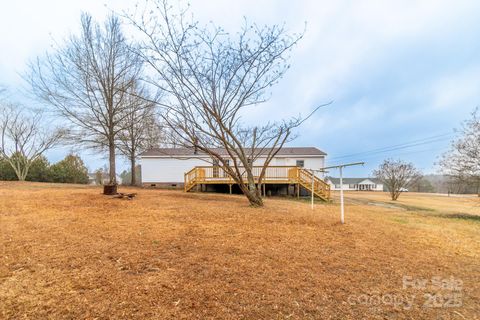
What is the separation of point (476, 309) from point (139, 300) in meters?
3.71

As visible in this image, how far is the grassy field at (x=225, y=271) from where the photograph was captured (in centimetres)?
252

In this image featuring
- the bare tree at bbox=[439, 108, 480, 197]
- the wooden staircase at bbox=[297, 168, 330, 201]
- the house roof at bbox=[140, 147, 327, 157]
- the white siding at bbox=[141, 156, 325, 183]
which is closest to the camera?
the bare tree at bbox=[439, 108, 480, 197]

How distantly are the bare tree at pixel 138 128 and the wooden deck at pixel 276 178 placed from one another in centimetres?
369

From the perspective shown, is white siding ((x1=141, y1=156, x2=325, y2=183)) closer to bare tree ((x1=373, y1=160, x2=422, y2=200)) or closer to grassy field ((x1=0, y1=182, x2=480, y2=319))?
grassy field ((x1=0, y1=182, x2=480, y2=319))

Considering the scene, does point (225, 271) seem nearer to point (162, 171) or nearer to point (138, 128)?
point (138, 128)

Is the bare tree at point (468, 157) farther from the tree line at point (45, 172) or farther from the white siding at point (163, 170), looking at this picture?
the tree line at point (45, 172)

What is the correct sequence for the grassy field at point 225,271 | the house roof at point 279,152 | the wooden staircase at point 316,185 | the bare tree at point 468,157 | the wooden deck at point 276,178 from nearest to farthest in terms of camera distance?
the grassy field at point 225,271 → the bare tree at point 468,157 → the wooden staircase at point 316,185 → the wooden deck at point 276,178 → the house roof at point 279,152

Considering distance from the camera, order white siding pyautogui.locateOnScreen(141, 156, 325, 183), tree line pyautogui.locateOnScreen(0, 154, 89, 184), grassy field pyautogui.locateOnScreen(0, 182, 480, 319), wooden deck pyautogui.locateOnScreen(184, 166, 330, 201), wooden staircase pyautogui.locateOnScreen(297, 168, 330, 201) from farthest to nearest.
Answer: tree line pyautogui.locateOnScreen(0, 154, 89, 184) < white siding pyautogui.locateOnScreen(141, 156, 325, 183) < wooden deck pyautogui.locateOnScreen(184, 166, 330, 201) < wooden staircase pyautogui.locateOnScreen(297, 168, 330, 201) < grassy field pyautogui.locateOnScreen(0, 182, 480, 319)

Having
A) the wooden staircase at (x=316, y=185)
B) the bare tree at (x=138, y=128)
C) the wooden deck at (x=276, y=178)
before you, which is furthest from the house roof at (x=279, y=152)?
the wooden staircase at (x=316, y=185)

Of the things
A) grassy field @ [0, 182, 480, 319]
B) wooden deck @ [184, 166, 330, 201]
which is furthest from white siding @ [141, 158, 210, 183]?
grassy field @ [0, 182, 480, 319]

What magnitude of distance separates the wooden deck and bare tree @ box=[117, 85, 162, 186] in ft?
12.1

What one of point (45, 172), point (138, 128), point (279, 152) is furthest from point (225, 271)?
point (45, 172)

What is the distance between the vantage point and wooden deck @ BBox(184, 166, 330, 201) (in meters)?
15.2

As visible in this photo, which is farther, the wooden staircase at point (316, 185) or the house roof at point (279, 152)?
the house roof at point (279, 152)
